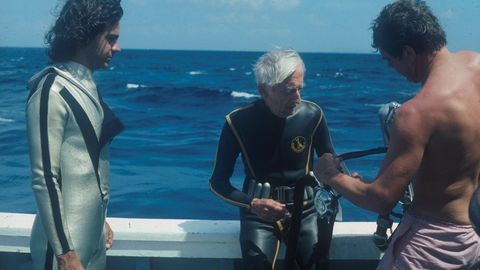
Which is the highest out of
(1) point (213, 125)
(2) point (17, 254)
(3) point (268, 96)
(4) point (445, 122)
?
(4) point (445, 122)

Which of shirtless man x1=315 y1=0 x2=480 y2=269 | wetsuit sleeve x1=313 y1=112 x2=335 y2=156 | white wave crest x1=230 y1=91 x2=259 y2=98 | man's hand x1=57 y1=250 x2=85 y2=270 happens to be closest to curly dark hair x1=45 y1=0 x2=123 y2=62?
man's hand x1=57 y1=250 x2=85 y2=270

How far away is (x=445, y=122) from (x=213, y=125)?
17.9 m

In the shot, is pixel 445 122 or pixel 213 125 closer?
pixel 445 122

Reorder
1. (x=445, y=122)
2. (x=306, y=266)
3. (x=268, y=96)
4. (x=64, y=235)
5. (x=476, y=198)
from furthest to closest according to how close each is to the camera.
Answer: (x=268, y=96), (x=306, y=266), (x=64, y=235), (x=445, y=122), (x=476, y=198)

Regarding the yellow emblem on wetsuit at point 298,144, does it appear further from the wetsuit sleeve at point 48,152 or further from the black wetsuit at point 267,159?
the wetsuit sleeve at point 48,152

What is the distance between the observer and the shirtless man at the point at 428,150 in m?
2.29

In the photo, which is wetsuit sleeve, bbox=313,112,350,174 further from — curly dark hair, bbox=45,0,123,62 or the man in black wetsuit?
curly dark hair, bbox=45,0,123,62

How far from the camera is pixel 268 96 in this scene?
137 inches

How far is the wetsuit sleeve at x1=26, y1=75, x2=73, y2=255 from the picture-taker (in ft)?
7.97

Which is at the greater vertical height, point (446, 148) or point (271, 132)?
point (446, 148)

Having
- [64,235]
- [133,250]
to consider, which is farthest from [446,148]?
[133,250]

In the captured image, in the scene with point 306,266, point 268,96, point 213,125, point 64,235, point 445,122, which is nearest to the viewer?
point 445,122

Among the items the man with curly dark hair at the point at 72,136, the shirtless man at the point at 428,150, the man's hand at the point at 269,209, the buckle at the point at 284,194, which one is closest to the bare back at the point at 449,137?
the shirtless man at the point at 428,150

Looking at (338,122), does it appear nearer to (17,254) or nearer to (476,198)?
(17,254)
